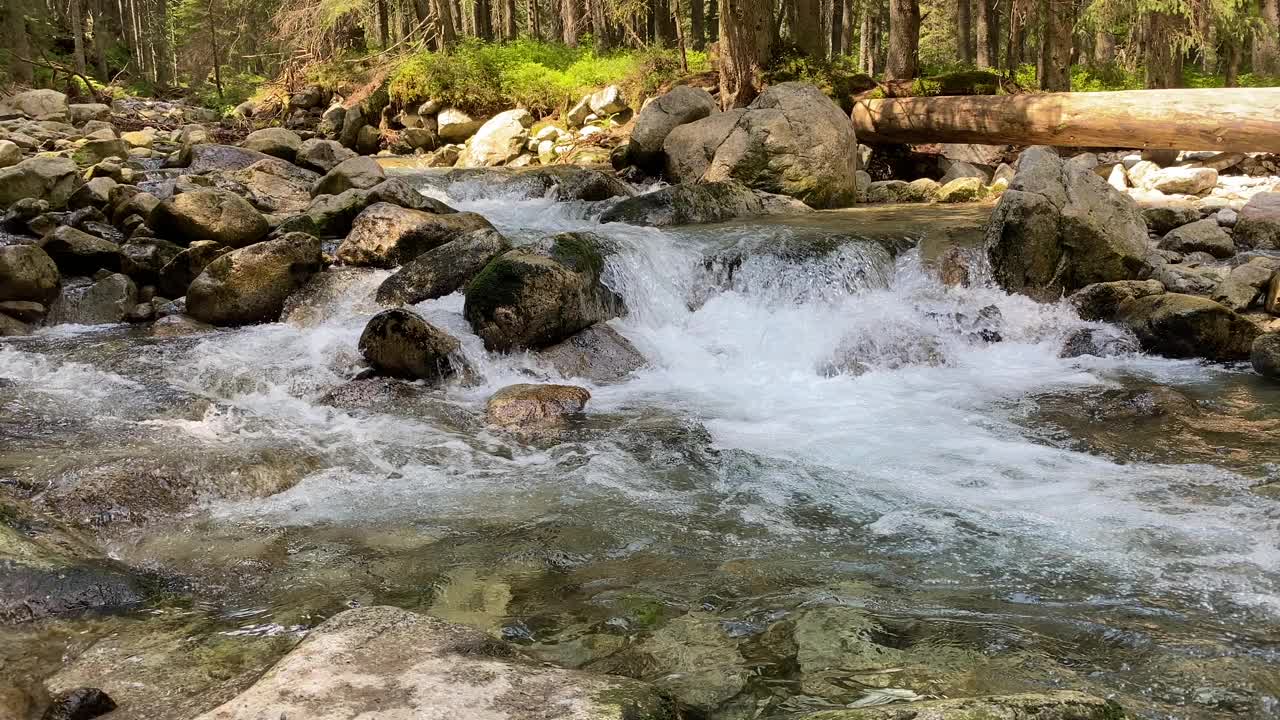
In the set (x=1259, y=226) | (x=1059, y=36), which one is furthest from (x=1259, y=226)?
(x=1059, y=36)

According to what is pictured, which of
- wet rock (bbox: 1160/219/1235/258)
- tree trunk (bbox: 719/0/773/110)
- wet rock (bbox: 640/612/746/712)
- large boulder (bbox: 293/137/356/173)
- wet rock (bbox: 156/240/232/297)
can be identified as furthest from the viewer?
tree trunk (bbox: 719/0/773/110)

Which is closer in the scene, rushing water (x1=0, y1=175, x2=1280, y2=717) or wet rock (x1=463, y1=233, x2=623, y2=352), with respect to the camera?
rushing water (x1=0, y1=175, x2=1280, y2=717)

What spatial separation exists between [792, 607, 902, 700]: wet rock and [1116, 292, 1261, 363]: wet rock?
6331mm

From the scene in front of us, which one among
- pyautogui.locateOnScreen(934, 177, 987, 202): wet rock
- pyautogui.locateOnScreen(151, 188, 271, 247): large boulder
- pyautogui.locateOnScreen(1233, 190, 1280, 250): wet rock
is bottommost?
pyautogui.locateOnScreen(1233, 190, 1280, 250): wet rock

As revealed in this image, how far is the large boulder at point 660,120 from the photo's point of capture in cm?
1542

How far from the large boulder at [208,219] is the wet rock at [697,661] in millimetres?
8343

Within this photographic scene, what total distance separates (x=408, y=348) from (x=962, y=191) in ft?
31.0

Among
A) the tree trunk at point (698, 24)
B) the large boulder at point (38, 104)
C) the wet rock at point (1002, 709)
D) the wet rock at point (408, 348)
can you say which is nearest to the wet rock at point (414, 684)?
the wet rock at point (1002, 709)

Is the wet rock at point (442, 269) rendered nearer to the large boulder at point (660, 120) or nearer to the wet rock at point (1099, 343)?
the wet rock at point (1099, 343)

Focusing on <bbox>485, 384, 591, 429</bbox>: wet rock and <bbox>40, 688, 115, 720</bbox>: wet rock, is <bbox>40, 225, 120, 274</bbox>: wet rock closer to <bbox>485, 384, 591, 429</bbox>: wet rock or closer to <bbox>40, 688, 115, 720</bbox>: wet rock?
<bbox>485, 384, 591, 429</bbox>: wet rock

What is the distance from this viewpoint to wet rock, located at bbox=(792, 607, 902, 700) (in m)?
3.28

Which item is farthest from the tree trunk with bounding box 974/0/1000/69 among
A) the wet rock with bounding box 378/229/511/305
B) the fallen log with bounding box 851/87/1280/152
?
the wet rock with bounding box 378/229/511/305

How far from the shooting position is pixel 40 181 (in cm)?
1145

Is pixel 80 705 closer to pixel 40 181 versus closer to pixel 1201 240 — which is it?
pixel 40 181
